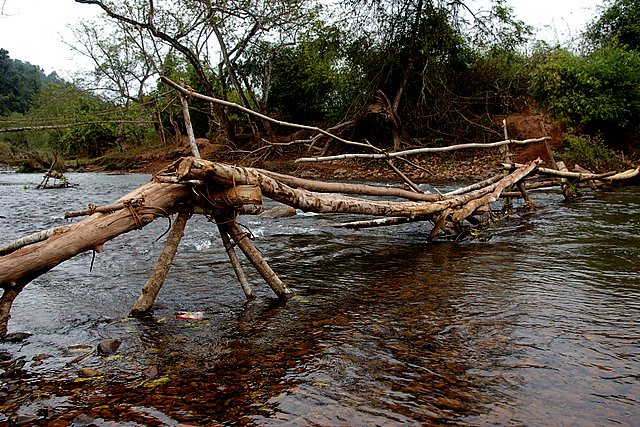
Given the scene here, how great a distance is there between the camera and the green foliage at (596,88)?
1545 centimetres

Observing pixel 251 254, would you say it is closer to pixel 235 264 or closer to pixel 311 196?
pixel 235 264

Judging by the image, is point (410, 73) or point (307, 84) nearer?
point (410, 73)

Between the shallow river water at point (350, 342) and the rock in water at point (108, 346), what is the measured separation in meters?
0.09

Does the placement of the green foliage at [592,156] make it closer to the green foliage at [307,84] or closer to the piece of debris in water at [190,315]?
the green foliage at [307,84]

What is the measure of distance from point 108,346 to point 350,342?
5.25 feet

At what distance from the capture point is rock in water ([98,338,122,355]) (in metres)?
3.35

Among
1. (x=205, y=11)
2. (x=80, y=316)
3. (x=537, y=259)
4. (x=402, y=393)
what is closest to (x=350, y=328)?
(x=402, y=393)

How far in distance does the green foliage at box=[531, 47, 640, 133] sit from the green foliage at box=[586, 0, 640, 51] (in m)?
1.81

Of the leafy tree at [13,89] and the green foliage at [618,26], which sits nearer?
the green foliage at [618,26]

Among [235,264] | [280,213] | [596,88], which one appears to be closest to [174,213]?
[235,264]

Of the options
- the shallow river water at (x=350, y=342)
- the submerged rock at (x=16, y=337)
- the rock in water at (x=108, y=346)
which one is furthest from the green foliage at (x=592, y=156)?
the submerged rock at (x=16, y=337)

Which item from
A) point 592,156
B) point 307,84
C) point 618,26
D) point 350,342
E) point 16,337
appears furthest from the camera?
point 307,84

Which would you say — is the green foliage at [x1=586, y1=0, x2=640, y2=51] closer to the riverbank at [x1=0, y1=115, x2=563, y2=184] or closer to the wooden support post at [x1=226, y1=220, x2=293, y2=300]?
the riverbank at [x1=0, y1=115, x2=563, y2=184]

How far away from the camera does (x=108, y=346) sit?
11.1ft
